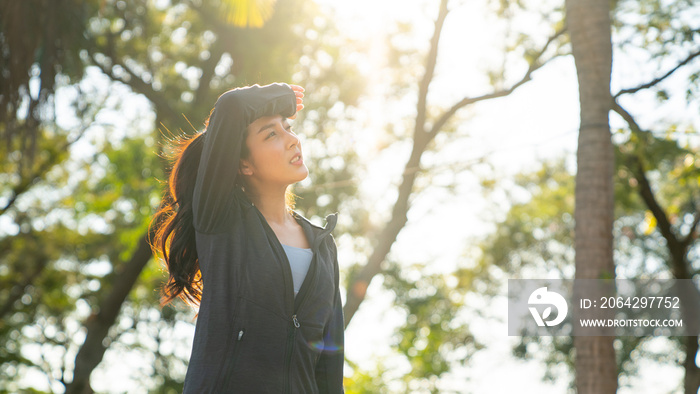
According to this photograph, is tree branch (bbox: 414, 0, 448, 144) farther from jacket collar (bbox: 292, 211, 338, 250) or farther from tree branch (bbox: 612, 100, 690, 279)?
jacket collar (bbox: 292, 211, 338, 250)

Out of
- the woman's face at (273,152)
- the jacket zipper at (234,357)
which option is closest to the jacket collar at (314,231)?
the woman's face at (273,152)

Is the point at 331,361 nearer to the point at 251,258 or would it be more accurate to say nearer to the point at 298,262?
the point at 298,262

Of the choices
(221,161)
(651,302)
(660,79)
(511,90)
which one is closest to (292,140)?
(221,161)

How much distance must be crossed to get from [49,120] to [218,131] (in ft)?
20.4

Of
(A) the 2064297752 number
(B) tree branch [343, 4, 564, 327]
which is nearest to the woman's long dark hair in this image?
(B) tree branch [343, 4, 564, 327]

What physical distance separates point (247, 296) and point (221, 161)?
1.52 feet

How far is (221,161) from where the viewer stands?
7.97ft

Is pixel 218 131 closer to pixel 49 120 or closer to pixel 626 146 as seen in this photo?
pixel 49 120

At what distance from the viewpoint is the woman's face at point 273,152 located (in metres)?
2.60

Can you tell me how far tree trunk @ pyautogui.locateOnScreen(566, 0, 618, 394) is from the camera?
5363 millimetres

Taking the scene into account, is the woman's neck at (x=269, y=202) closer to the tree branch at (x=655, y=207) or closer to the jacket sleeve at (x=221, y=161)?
the jacket sleeve at (x=221, y=161)

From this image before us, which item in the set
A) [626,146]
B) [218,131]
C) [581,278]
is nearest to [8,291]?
[626,146]

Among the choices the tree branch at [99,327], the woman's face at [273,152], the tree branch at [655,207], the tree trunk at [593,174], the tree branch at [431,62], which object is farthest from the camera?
the tree branch at [99,327]

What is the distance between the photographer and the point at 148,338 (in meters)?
23.0
